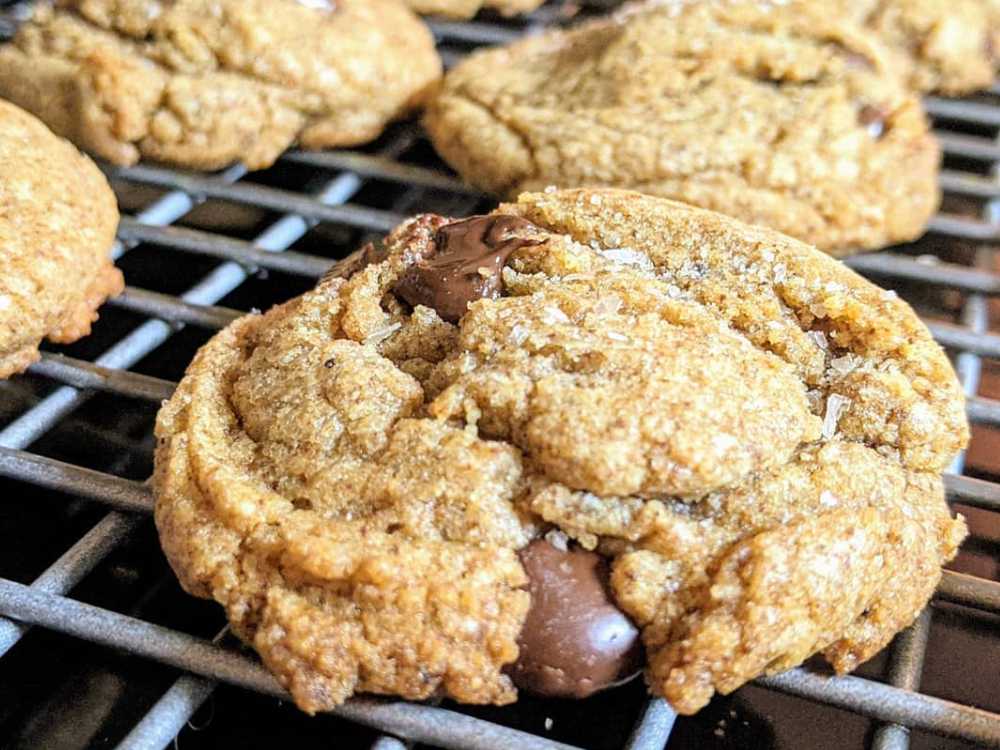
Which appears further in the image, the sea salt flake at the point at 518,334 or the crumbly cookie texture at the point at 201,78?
the crumbly cookie texture at the point at 201,78

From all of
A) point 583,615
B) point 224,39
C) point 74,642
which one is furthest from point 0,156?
point 583,615

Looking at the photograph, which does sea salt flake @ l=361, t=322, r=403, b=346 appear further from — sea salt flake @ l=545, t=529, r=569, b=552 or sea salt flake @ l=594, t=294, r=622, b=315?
sea salt flake @ l=545, t=529, r=569, b=552

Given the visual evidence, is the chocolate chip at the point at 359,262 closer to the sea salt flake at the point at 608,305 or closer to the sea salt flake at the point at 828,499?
the sea salt flake at the point at 608,305

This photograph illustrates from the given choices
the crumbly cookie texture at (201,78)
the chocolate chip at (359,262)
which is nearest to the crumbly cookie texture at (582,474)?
the chocolate chip at (359,262)

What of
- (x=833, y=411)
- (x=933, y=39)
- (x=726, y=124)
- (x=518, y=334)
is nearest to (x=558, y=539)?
(x=518, y=334)

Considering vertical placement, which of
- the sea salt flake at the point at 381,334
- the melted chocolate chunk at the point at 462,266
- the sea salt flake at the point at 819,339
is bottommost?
the sea salt flake at the point at 381,334

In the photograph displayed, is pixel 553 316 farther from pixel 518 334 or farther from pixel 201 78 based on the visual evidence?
pixel 201 78

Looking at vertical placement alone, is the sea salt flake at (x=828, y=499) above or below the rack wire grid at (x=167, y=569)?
above

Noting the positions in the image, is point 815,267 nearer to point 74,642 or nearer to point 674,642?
point 674,642
